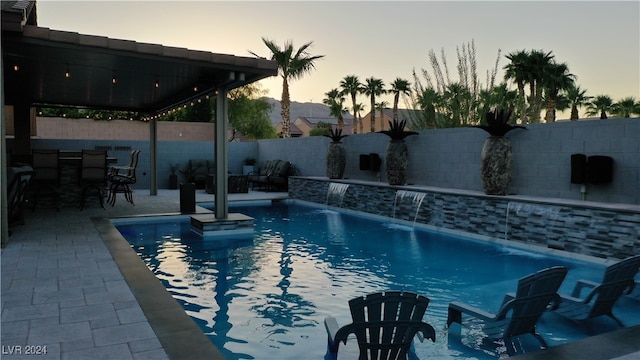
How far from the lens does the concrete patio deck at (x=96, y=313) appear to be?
3047 millimetres

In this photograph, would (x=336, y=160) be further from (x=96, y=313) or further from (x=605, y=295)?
(x=96, y=313)

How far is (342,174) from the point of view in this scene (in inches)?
566

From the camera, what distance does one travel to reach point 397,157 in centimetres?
1184

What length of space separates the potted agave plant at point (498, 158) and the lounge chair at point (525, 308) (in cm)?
563

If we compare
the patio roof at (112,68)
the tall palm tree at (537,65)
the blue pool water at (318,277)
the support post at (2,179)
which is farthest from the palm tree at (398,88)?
the support post at (2,179)

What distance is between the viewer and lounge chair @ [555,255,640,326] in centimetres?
419

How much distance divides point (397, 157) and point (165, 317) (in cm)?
885

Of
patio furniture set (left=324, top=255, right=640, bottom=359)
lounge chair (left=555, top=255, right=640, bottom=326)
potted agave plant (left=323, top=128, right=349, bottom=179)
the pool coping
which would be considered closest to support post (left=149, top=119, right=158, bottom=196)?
potted agave plant (left=323, top=128, right=349, bottom=179)

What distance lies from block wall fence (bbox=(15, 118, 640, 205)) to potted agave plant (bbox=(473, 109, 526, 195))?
0.46m

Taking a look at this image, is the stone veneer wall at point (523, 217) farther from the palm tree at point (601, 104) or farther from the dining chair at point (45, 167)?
the palm tree at point (601, 104)

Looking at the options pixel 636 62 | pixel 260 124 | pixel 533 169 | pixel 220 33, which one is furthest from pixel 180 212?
pixel 260 124

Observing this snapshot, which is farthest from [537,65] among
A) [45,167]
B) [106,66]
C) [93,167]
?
[45,167]

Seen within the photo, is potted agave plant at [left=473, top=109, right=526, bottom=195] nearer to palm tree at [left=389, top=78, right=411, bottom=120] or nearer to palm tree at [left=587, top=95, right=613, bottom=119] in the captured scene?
palm tree at [left=389, top=78, right=411, bottom=120]

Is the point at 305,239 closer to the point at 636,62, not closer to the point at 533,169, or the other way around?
the point at 533,169
